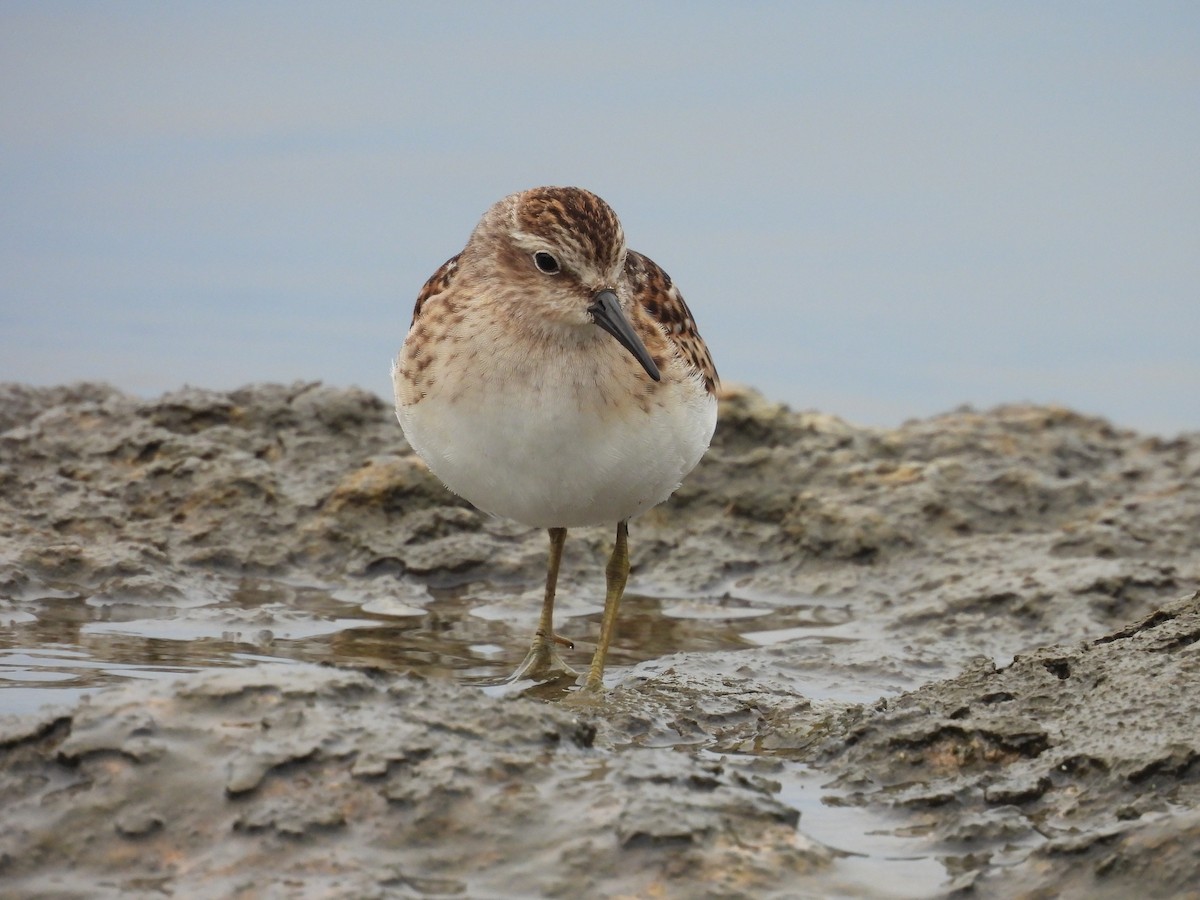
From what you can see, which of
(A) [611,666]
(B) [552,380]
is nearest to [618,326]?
(B) [552,380]

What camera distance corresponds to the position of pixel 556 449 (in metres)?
5.18

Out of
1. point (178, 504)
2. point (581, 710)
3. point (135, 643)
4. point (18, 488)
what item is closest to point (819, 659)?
point (581, 710)

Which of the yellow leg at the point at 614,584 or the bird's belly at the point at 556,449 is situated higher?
the bird's belly at the point at 556,449

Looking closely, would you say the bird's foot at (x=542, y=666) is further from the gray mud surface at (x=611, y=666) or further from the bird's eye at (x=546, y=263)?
the bird's eye at (x=546, y=263)

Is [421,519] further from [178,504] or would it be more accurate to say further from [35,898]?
[35,898]

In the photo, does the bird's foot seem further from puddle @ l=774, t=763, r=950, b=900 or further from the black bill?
puddle @ l=774, t=763, r=950, b=900

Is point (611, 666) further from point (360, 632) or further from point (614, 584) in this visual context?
point (360, 632)

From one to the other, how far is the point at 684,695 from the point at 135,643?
7.41ft

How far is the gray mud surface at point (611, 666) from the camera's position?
3203 mm

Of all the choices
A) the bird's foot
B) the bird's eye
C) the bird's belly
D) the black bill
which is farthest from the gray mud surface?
the bird's eye

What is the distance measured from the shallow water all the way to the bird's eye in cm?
156

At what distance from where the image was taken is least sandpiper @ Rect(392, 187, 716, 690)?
5.20 m

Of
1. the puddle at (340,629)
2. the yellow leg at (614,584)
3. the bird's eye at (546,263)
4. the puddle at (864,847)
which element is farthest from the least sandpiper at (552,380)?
the puddle at (864,847)

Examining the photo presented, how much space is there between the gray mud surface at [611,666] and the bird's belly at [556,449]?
2.28ft
